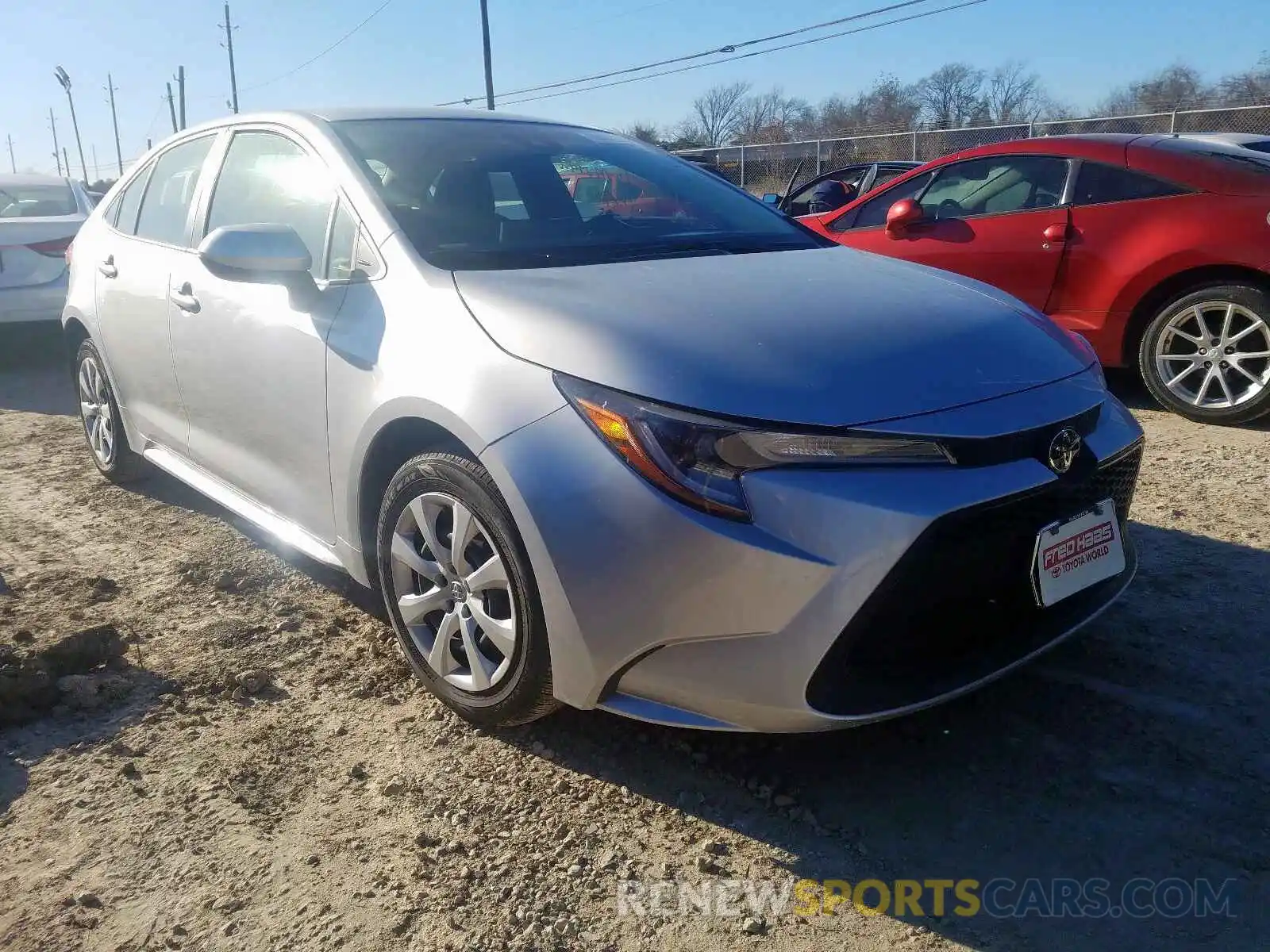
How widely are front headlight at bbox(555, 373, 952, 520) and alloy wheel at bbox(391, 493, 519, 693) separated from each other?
0.48 m

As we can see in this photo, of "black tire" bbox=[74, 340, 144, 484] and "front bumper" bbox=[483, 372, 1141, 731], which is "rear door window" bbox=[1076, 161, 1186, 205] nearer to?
"front bumper" bbox=[483, 372, 1141, 731]

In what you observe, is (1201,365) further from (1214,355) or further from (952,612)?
(952,612)

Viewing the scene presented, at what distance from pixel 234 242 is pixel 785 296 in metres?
1.52

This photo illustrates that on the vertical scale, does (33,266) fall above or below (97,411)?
above

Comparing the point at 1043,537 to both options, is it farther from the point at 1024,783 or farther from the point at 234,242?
the point at 234,242

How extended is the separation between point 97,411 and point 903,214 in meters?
4.41

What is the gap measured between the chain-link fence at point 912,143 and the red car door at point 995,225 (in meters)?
11.8

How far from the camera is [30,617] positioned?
3316 millimetres

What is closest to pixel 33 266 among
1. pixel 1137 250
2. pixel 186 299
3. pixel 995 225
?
pixel 186 299

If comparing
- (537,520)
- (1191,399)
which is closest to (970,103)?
(1191,399)

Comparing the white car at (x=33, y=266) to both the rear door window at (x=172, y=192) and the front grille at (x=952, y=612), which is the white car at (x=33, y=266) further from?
the front grille at (x=952, y=612)

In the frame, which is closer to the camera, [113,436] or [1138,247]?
[113,436]

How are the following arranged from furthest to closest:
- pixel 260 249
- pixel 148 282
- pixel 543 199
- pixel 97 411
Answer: pixel 97 411
pixel 148 282
pixel 543 199
pixel 260 249

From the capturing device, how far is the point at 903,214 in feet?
19.6
